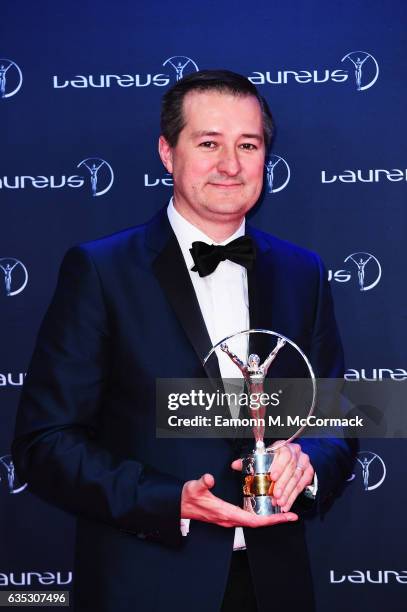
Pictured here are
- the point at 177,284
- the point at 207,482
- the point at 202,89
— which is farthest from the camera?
the point at 202,89

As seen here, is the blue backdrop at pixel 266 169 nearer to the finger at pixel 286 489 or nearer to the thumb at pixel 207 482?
the finger at pixel 286 489

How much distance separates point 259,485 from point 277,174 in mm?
1399

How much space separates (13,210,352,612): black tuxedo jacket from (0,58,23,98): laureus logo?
1028 millimetres

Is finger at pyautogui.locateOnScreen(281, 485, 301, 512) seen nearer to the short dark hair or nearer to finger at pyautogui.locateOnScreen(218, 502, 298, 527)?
finger at pyautogui.locateOnScreen(218, 502, 298, 527)

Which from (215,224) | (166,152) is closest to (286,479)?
(215,224)

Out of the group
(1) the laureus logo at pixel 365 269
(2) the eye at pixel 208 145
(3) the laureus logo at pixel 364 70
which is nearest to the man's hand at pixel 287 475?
(2) the eye at pixel 208 145

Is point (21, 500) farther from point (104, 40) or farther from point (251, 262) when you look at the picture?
point (104, 40)

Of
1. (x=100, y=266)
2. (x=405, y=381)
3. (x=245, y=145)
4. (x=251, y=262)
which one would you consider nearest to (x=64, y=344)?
(x=100, y=266)

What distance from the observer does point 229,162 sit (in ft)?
7.43

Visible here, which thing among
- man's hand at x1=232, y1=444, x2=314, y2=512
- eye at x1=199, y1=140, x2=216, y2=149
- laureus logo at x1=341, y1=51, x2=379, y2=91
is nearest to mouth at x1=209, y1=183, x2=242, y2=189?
eye at x1=199, y1=140, x2=216, y2=149

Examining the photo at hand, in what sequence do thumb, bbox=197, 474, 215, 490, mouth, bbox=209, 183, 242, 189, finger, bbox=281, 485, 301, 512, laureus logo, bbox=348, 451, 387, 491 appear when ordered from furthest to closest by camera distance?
1. laureus logo, bbox=348, 451, 387, 491
2. mouth, bbox=209, 183, 242, 189
3. finger, bbox=281, 485, 301, 512
4. thumb, bbox=197, 474, 215, 490

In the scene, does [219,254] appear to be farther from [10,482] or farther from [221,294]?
[10,482]

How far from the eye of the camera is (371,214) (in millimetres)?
2984

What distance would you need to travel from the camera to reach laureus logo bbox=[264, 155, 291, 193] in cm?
300
